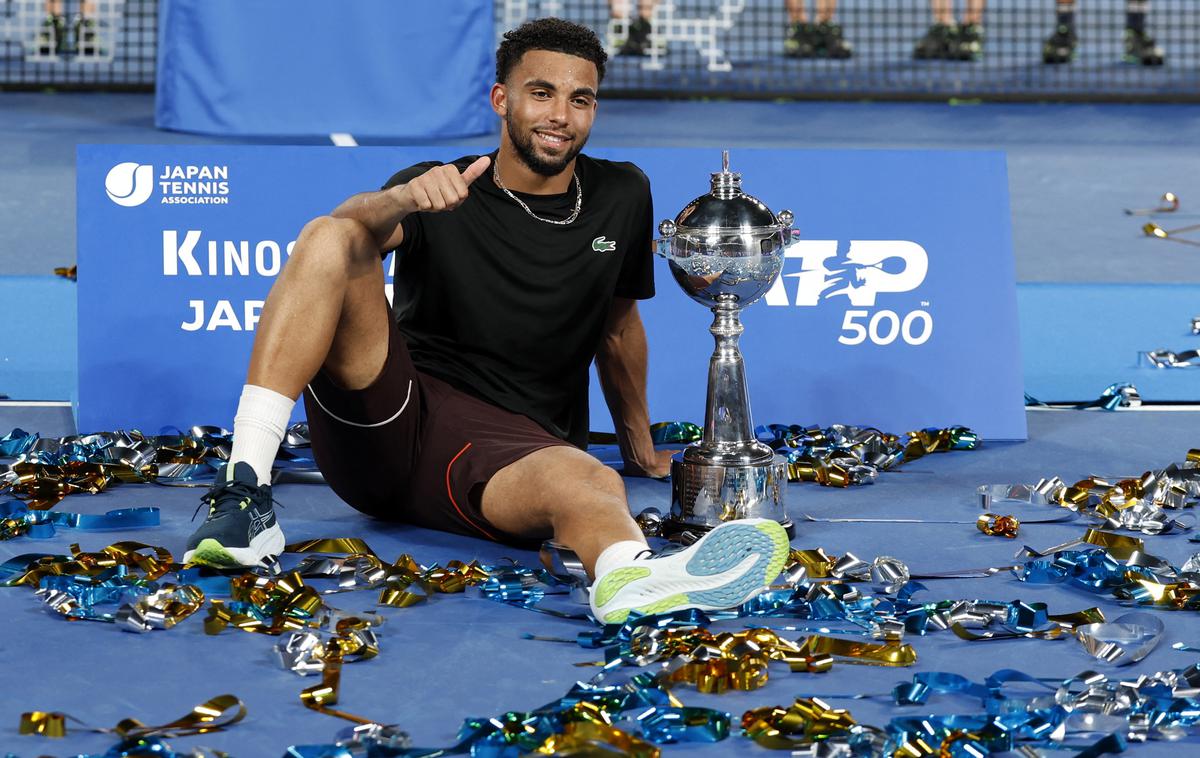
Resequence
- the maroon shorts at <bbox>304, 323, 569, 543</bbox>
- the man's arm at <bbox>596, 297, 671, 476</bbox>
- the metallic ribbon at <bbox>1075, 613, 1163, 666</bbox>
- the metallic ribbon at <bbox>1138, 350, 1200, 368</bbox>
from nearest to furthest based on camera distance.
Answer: the metallic ribbon at <bbox>1075, 613, 1163, 666</bbox>
the maroon shorts at <bbox>304, 323, 569, 543</bbox>
the man's arm at <bbox>596, 297, 671, 476</bbox>
the metallic ribbon at <bbox>1138, 350, 1200, 368</bbox>

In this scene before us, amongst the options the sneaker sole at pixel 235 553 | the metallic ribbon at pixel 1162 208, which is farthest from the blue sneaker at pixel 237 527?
the metallic ribbon at pixel 1162 208

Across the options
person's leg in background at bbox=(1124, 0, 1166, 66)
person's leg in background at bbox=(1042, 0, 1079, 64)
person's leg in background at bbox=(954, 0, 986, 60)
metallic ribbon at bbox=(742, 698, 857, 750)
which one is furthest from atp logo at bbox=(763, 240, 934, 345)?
person's leg in background at bbox=(1124, 0, 1166, 66)

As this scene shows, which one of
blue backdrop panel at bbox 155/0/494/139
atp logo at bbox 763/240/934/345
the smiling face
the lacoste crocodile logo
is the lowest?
atp logo at bbox 763/240/934/345

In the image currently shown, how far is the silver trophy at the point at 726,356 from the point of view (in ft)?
12.6

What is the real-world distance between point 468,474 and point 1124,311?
326cm

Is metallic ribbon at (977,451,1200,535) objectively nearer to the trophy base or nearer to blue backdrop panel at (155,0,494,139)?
the trophy base

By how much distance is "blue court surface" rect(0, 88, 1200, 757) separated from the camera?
277 cm

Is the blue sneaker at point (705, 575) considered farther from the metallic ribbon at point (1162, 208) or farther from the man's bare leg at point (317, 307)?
the metallic ribbon at point (1162, 208)

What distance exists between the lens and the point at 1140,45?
42.8 ft

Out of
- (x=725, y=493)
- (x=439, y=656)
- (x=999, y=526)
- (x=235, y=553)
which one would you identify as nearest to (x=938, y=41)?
(x=999, y=526)

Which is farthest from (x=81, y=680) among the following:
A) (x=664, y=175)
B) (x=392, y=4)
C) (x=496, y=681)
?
(x=392, y=4)

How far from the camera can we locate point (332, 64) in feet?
28.1

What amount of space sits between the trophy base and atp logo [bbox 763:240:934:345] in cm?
118

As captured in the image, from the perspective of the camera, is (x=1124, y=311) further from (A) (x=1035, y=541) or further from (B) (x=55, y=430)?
(B) (x=55, y=430)
